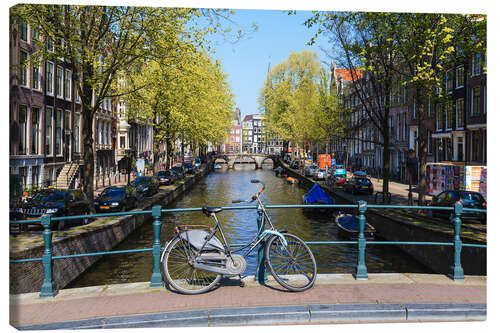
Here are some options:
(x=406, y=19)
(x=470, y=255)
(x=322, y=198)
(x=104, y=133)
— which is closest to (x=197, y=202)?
(x=322, y=198)

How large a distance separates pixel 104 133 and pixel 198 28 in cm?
3087

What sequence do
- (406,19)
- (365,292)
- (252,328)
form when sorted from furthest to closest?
1. (406,19)
2. (365,292)
3. (252,328)

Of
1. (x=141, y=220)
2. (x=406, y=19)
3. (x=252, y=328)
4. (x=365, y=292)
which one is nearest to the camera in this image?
(x=252, y=328)

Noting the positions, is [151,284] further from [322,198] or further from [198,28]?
[322,198]

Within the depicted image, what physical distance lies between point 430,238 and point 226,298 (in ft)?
38.8

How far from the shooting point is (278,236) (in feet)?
24.1

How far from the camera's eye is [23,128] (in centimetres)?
2606

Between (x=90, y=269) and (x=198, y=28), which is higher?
(x=198, y=28)

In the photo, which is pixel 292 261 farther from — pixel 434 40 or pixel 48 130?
pixel 48 130

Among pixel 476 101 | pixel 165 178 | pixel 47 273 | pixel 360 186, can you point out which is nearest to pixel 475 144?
pixel 476 101

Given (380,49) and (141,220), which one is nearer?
(380,49)

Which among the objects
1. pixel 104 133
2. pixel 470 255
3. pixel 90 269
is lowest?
pixel 90 269

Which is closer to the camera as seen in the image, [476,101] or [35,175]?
[35,175]

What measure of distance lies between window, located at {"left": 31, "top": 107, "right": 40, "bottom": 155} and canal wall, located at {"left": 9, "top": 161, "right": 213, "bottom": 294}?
9233 mm
